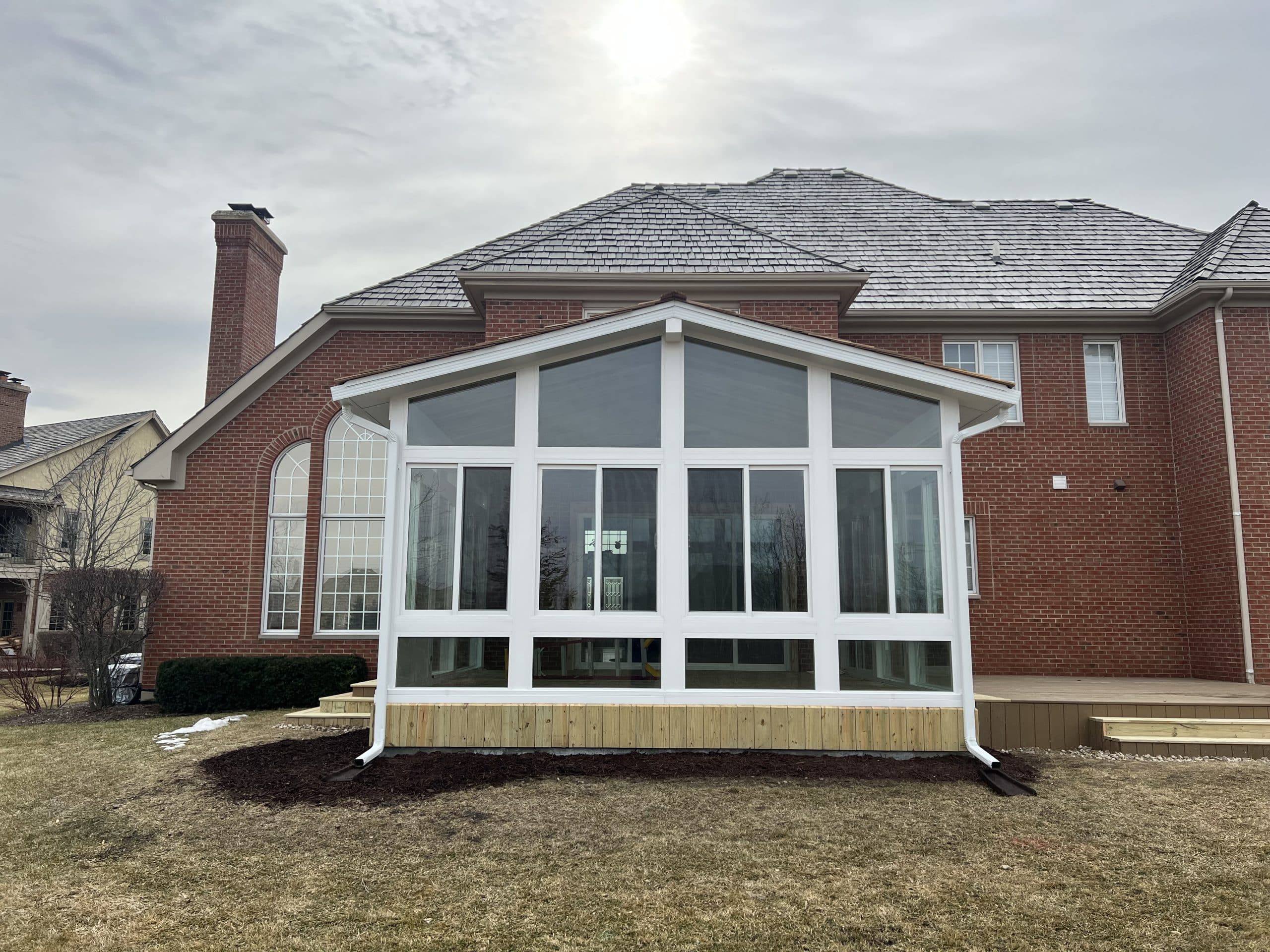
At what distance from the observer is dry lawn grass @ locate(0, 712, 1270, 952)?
3963mm

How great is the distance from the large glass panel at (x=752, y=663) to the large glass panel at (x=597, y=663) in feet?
1.04

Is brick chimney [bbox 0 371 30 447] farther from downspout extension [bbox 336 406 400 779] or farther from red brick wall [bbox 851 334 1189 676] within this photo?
red brick wall [bbox 851 334 1189 676]

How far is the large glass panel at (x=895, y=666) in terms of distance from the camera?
721 centimetres

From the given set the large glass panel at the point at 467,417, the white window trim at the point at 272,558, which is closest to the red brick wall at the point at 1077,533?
the large glass panel at the point at 467,417

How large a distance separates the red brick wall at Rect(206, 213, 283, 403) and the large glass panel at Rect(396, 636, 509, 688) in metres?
8.97

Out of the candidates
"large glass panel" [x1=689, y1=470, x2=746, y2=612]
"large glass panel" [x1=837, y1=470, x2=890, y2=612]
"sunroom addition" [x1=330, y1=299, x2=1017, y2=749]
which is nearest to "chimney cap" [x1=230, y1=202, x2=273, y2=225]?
"sunroom addition" [x1=330, y1=299, x2=1017, y2=749]

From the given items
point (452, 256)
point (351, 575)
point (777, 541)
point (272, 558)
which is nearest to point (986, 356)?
point (777, 541)

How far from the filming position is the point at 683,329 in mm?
7625

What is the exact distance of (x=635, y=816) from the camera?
573 centimetres

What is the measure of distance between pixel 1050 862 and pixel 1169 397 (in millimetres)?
9665

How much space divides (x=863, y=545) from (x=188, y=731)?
781cm

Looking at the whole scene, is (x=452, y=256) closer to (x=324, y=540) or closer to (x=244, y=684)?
(x=324, y=540)

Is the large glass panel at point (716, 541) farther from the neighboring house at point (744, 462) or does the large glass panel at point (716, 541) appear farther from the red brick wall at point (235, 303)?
the red brick wall at point (235, 303)

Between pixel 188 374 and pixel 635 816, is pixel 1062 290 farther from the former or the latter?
pixel 188 374
